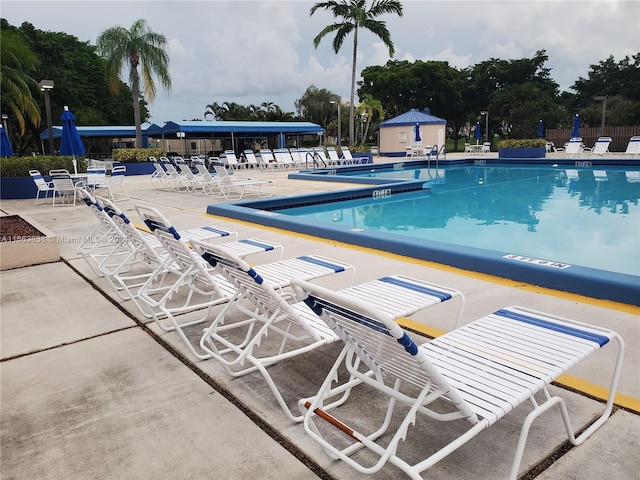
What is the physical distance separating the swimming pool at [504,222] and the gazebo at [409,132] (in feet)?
45.4

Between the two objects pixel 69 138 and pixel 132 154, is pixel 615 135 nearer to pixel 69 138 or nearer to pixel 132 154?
pixel 132 154

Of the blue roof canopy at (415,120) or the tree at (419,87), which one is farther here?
the tree at (419,87)

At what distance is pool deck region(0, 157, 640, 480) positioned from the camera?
216 centimetres

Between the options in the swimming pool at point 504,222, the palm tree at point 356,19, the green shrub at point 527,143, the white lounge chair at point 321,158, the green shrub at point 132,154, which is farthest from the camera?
the palm tree at point 356,19

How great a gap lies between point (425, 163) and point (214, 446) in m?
24.4

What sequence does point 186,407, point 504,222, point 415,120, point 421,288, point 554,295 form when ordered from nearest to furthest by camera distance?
point 186,407, point 421,288, point 554,295, point 504,222, point 415,120

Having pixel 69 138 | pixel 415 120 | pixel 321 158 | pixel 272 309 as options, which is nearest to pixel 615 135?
pixel 415 120

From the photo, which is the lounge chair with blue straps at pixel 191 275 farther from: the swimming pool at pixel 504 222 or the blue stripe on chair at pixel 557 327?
the swimming pool at pixel 504 222

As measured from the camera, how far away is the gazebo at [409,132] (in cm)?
3125

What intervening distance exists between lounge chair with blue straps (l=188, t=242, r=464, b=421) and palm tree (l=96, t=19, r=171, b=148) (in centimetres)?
2354

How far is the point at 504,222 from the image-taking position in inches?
380

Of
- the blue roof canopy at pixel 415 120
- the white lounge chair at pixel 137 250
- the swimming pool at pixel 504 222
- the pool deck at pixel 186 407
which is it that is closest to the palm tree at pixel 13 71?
Answer: the swimming pool at pixel 504 222

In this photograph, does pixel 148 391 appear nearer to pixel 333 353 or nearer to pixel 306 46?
pixel 333 353

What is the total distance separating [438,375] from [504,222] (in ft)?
28.0
